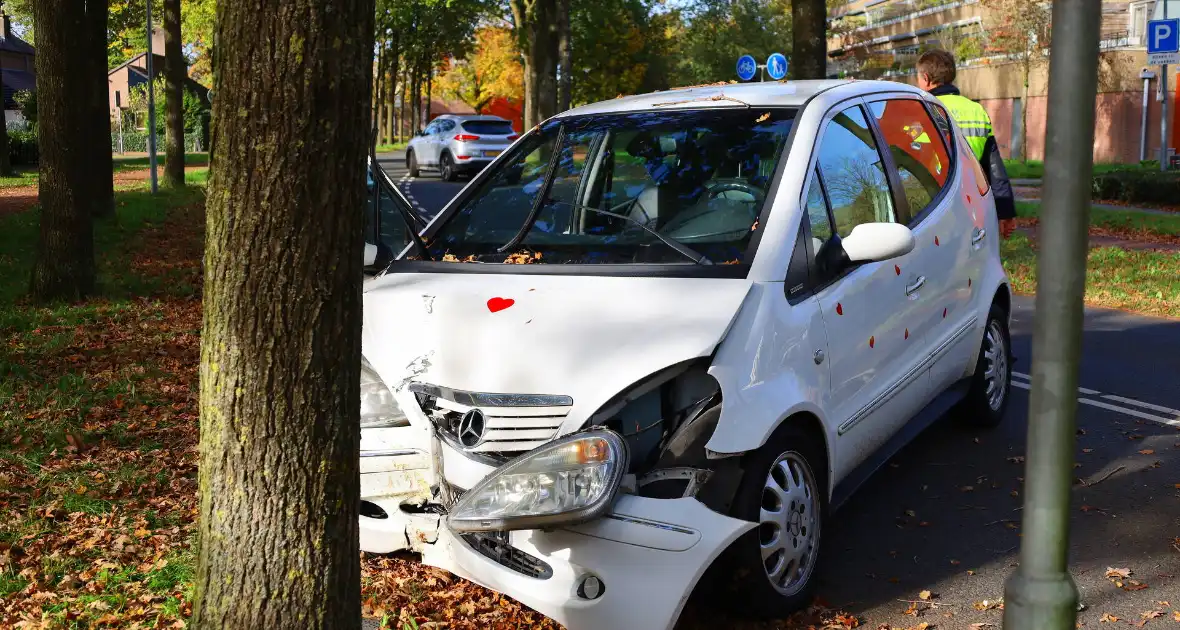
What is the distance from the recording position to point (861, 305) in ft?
15.2

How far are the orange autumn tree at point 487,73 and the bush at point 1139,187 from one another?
159 feet

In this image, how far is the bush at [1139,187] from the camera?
20.8 meters

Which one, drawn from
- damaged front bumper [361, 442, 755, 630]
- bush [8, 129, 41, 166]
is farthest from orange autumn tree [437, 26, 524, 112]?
damaged front bumper [361, 442, 755, 630]

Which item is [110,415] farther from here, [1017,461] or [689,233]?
[1017,461]

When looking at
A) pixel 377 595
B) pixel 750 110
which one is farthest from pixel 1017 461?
pixel 377 595

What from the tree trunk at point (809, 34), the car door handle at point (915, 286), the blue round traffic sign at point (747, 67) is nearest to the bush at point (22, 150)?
the blue round traffic sign at point (747, 67)

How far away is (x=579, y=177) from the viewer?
17.4 feet

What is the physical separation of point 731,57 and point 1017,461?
5837 cm

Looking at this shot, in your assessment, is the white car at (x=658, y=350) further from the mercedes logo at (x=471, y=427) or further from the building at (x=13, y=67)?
the building at (x=13, y=67)

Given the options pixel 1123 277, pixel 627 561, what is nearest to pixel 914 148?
pixel 627 561

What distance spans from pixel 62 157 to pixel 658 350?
26.4 feet

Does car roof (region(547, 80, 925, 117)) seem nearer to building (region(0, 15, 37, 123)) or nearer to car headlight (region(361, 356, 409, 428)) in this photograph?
car headlight (region(361, 356, 409, 428))

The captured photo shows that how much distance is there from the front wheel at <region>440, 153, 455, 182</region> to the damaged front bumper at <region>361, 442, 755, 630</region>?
3019 centimetres

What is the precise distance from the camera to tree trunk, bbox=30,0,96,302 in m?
10.1
